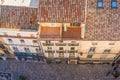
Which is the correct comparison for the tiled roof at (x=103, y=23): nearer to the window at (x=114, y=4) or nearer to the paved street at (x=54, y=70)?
the window at (x=114, y=4)

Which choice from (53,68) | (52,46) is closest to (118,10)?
(52,46)

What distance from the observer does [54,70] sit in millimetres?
54812

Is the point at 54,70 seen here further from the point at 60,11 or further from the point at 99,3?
the point at 99,3

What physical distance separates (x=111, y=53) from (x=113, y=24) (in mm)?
9203

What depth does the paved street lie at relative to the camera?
177ft

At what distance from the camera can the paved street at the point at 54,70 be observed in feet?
177

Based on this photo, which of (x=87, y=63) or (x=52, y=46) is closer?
(x=52, y=46)

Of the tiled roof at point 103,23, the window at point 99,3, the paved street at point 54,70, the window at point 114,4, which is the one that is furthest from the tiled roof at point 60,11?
the paved street at point 54,70

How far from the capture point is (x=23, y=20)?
42.0 m

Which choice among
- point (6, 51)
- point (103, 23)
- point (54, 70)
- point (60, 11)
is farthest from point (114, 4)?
point (6, 51)

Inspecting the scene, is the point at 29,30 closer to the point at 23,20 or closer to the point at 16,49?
the point at 23,20

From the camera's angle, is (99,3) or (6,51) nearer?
(99,3)

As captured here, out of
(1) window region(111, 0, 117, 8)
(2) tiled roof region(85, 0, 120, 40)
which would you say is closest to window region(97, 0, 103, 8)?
(2) tiled roof region(85, 0, 120, 40)

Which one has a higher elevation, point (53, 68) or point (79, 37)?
point (79, 37)
